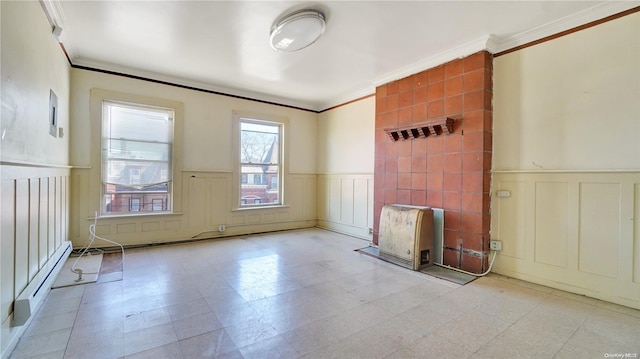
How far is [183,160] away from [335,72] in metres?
2.68

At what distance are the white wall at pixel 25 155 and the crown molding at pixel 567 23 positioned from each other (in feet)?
13.3


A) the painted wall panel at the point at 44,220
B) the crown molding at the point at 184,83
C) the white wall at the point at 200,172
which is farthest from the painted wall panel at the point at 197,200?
the painted wall panel at the point at 44,220

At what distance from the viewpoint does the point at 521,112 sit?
288 cm

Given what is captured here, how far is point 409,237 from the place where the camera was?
127 inches

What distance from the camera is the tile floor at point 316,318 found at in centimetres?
170

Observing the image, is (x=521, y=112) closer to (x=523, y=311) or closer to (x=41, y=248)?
(x=523, y=311)

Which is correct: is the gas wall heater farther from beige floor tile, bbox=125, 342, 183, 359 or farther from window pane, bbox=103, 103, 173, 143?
window pane, bbox=103, 103, 173, 143

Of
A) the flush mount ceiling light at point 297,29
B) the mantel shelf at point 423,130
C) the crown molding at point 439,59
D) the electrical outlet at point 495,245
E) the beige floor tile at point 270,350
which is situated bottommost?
the beige floor tile at point 270,350

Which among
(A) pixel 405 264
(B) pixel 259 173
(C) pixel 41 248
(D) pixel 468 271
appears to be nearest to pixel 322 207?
(B) pixel 259 173

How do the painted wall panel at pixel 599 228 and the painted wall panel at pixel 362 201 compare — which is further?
the painted wall panel at pixel 362 201

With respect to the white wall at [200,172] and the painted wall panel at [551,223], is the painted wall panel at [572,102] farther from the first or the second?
the white wall at [200,172]

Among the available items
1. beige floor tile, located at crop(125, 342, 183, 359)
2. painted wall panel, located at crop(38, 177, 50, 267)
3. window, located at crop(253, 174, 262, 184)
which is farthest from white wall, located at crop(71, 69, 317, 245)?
beige floor tile, located at crop(125, 342, 183, 359)

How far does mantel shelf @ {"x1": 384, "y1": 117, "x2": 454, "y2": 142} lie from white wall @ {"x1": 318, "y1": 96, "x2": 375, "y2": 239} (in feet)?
2.45

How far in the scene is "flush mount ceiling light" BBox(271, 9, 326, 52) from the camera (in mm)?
2477
